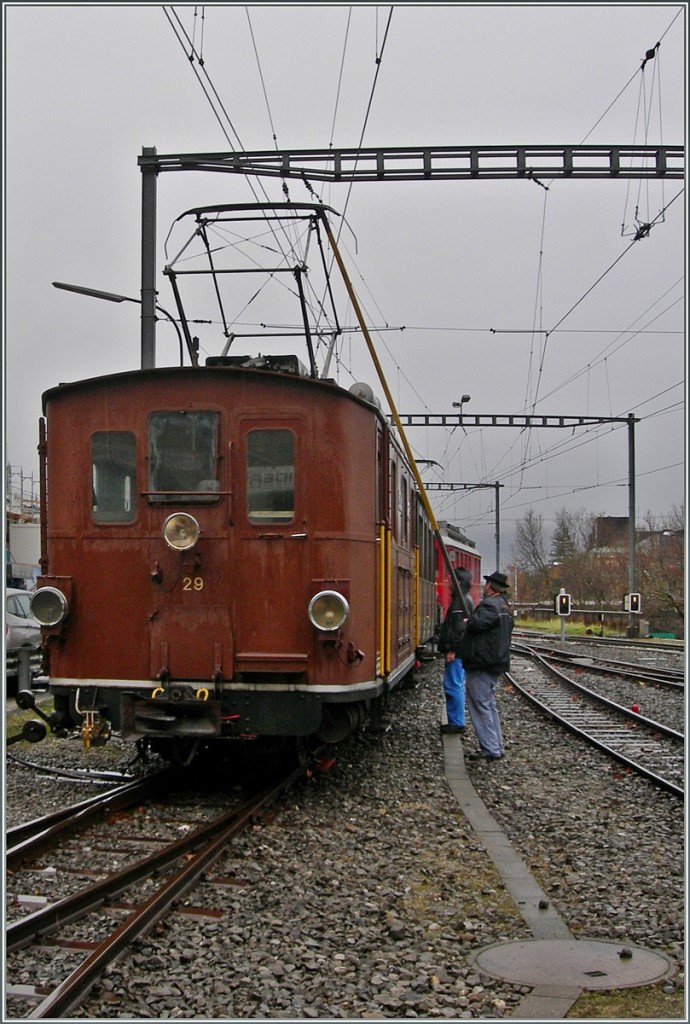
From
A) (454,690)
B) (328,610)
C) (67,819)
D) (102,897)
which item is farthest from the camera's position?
(454,690)

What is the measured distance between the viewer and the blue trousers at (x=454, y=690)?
11.5 m

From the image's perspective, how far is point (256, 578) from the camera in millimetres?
7648

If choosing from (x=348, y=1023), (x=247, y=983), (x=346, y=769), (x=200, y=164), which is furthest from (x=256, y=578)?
(x=200, y=164)

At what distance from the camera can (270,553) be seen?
765 cm

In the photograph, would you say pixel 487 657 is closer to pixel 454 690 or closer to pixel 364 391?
pixel 454 690

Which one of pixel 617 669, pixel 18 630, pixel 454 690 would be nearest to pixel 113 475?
pixel 454 690

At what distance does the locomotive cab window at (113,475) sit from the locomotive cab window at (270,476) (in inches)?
38.1

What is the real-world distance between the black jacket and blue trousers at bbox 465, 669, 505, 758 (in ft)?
0.36

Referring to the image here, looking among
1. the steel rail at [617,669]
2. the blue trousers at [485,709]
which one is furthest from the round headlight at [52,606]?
the steel rail at [617,669]

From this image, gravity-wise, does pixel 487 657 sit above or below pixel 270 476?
below

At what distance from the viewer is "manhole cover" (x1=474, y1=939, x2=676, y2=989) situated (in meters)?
4.46

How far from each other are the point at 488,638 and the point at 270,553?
3222 millimetres

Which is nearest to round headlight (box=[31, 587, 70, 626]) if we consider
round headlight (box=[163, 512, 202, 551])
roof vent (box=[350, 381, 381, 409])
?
round headlight (box=[163, 512, 202, 551])

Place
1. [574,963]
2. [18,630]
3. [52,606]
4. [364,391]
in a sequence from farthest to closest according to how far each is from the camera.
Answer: [18,630] < [364,391] < [52,606] < [574,963]
